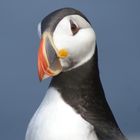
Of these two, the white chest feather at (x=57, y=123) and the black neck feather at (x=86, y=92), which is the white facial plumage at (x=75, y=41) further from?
the white chest feather at (x=57, y=123)

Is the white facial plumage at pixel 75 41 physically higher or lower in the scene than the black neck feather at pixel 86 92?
higher

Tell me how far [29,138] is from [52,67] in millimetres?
330

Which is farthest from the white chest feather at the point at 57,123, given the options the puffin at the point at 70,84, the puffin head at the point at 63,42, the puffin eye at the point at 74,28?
the puffin eye at the point at 74,28

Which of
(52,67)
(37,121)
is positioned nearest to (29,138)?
(37,121)

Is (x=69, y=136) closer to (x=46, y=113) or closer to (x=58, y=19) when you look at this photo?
(x=46, y=113)

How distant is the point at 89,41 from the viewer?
3.77m

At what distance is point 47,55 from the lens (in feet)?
12.2

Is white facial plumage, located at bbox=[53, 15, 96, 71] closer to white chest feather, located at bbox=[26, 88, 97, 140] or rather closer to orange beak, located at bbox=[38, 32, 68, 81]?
orange beak, located at bbox=[38, 32, 68, 81]

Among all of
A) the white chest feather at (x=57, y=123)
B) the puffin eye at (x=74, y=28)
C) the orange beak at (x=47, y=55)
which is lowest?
the white chest feather at (x=57, y=123)

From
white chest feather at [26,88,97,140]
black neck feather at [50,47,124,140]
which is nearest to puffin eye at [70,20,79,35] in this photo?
black neck feather at [50,47,124,140]

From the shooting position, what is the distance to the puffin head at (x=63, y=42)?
146 inches

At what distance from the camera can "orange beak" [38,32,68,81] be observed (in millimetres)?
3711

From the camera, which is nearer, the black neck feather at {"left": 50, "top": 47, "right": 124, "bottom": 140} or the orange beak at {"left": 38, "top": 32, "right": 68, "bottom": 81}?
the orange beak at {"left": 38, "top": 32, "right": 68, "bottom": 81}

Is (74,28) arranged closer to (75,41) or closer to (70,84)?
(75,41)
